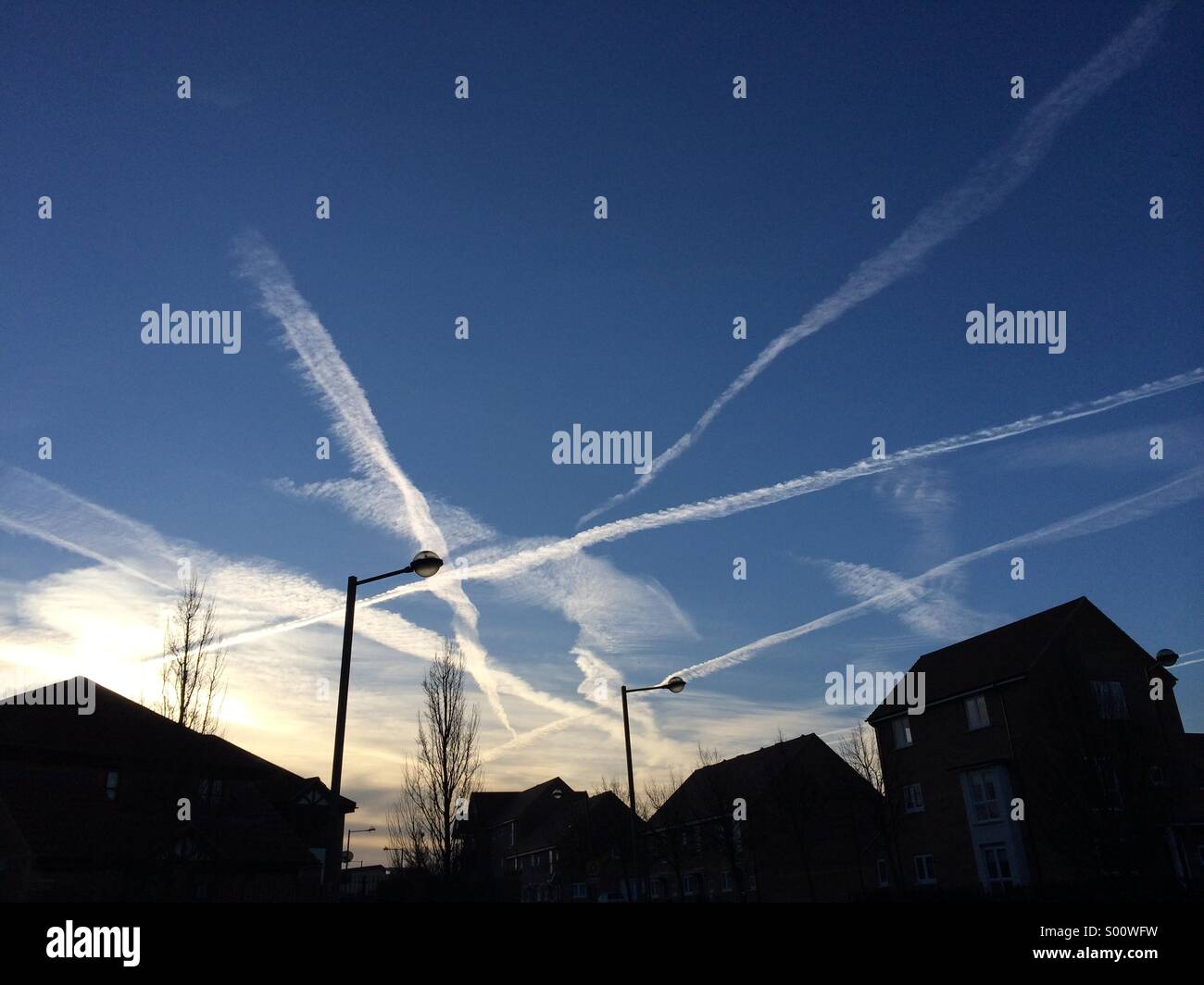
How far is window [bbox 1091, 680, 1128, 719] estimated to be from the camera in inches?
1520

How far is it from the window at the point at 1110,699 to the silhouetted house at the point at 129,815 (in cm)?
3382

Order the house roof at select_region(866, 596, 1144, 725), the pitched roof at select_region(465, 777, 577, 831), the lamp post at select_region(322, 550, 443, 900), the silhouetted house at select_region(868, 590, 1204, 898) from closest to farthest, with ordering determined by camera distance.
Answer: the lamp post at select_region(322, 550, 443, 900) < the silhouetted house at select_region(868, 590, 1204, 898) < the house roof at select_region(866, 596, 1144, 725) < the pitched roof at select_region(465, 777, 577, 831)

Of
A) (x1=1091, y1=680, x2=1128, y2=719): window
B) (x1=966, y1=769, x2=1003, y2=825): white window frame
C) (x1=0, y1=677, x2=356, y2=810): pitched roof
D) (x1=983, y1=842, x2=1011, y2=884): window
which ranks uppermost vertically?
(x1=0, y1=677, x2=356, y2=810): pitched roof

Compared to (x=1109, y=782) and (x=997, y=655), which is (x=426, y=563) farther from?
(x=997, y=655)

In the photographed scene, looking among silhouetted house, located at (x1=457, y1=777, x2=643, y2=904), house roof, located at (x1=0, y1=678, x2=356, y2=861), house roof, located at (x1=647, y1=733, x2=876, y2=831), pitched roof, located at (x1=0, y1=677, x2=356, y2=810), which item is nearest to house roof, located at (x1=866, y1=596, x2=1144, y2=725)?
house roof, located at (x1=647, y1=733, x2=876, y2=831)

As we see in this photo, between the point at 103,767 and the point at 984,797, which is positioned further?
the point at 984,797

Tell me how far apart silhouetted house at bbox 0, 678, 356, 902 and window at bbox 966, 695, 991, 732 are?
32833 mm

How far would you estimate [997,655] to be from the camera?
156 feet

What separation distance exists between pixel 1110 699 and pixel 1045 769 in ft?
15.7

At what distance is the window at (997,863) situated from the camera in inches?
1635

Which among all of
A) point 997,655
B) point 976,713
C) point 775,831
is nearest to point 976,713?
point 976,713

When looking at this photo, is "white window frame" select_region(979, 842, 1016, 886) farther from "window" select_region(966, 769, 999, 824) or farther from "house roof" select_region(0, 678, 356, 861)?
"house roof" select_region(0, 678, 356, 861)
